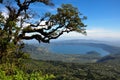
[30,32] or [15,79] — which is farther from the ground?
[30,32]

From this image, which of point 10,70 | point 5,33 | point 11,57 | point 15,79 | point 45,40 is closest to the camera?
point 15,79

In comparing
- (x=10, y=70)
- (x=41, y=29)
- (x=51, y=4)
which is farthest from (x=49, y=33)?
(x=10, y=70)

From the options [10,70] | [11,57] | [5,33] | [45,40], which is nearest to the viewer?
[10,70]

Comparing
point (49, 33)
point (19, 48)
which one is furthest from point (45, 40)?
point (19, 48)

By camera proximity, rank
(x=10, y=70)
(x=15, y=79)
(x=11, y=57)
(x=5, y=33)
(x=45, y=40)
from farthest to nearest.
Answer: (x=45, y=40), (x=11, y=57), (x=5, y=33), (x=10, y=70), (x=15, y=79)

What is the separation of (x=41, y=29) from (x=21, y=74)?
10821 millimetres

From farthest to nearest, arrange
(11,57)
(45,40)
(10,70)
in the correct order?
1. (45,40)
2. (11,57)
3. (10,70)

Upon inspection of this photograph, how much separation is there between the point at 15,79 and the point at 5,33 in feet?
28.2

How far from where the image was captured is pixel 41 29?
27.8 m

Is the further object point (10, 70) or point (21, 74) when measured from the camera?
point (10, 70)

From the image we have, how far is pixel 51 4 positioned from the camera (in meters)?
26.9

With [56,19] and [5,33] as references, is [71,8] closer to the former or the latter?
[56,19]

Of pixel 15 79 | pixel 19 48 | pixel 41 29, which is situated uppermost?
pixel 41 29

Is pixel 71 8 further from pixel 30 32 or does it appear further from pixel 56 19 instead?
pixel 30 32
